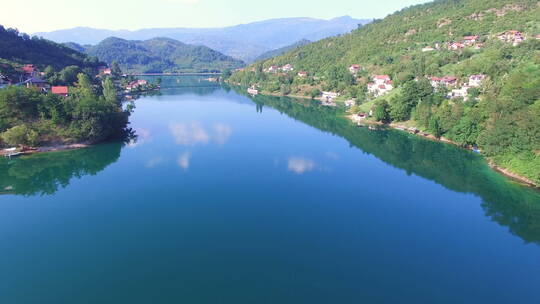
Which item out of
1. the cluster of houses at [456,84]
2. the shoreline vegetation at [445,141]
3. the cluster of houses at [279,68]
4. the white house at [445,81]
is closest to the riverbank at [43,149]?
the shoreline vegetation at [445,141]

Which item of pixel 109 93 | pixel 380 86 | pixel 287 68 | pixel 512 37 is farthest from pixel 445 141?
pixel 287 68

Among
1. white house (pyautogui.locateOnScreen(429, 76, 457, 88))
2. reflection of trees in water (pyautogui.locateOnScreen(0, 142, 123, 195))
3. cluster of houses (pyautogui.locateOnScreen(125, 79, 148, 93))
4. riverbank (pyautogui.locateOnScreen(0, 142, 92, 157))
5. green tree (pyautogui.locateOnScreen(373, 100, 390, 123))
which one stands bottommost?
reflection of trees in water (pyautogui.locateOnScreen(0, 142, 123, 195))

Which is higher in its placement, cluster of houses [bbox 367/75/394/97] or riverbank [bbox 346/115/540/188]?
cluster of houses [bbox 367/75/394/97]

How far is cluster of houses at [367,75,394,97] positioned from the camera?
38194 millimetres

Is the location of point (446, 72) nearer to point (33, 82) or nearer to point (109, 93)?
point (109, 93)

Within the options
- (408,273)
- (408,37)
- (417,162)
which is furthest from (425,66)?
(408,273)

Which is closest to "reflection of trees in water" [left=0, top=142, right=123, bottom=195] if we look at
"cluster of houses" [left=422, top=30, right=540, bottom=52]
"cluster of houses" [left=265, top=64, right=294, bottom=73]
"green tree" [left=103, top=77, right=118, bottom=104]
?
"green tree" [left=103, top=77, right=118, bottom=104]

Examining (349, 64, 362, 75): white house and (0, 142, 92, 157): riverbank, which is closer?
(0, 142, 92, 157): riverbank

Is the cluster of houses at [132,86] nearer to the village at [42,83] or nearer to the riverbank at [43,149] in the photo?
the village at [42,83]

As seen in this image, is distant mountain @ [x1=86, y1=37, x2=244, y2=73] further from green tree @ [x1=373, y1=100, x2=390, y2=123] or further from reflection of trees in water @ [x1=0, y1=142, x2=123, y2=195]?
reflection of trees in water @ [x1=0, y1=142, x2=123, y2=195]

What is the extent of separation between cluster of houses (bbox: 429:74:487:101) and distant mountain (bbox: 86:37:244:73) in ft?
275

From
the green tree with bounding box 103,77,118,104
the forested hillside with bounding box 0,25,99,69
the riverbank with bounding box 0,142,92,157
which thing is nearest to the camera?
the riverbank with bounding box 0,142,92,157

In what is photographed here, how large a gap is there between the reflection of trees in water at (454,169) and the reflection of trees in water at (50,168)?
1876 cm

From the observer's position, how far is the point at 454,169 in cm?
2055
